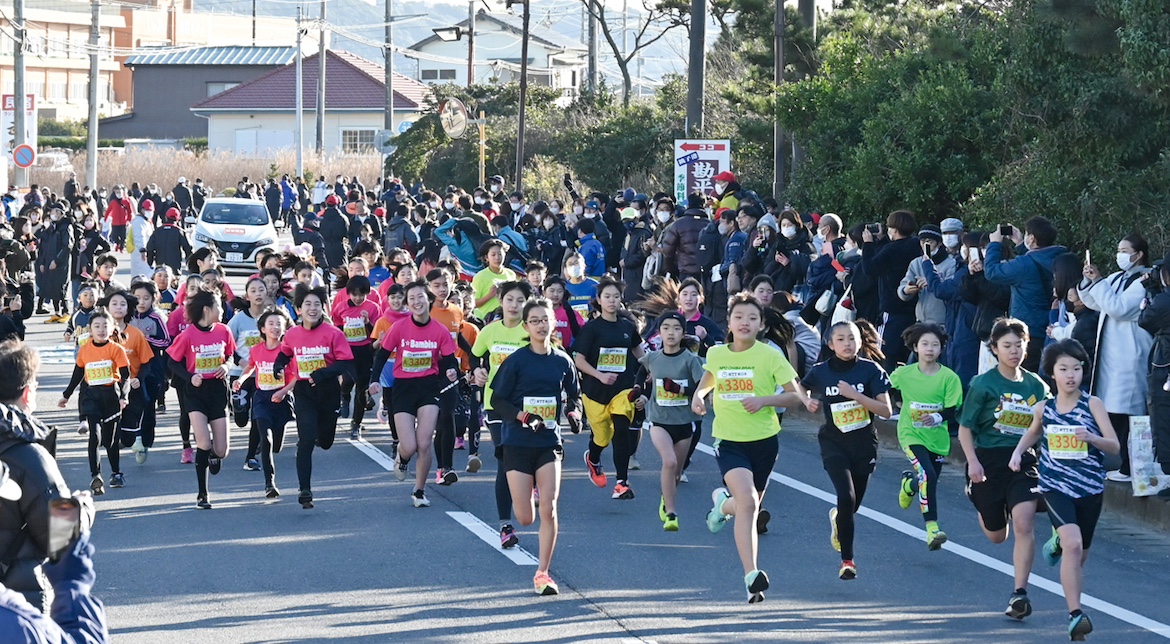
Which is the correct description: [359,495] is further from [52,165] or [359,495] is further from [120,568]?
[52,165]

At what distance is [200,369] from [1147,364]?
22.2ft

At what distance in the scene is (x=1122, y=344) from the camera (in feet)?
38.3

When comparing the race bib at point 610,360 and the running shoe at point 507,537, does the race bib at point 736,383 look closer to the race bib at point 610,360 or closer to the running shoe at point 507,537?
the running shoe at point 507,537

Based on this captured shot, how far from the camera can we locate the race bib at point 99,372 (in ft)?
40.5

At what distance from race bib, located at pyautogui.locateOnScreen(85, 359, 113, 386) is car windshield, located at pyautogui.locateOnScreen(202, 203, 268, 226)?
74.4 ft

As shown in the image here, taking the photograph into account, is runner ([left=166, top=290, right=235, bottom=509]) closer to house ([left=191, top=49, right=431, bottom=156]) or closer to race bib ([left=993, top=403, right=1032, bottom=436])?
race bib ([left=993, top=403, right=1032, bottom=436])

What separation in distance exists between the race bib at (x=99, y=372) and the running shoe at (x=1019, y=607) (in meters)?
6.94

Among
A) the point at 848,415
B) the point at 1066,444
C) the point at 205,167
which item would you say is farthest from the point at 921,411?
the point at 205,167

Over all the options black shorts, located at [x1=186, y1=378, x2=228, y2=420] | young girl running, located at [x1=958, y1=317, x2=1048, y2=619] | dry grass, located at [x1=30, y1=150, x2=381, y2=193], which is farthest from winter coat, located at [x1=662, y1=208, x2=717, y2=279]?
dry grass, located at [x1=30, y1=150, x2=381, y2=193]

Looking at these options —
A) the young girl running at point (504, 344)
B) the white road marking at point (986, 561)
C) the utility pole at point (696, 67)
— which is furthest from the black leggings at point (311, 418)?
the utility pole at point (696, 67)

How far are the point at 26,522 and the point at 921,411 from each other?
6.13 metres

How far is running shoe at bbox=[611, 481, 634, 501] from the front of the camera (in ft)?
39.4

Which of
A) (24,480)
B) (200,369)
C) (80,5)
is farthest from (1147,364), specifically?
(80,5)

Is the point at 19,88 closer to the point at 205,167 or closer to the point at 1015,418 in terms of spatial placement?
the point at 205,167
